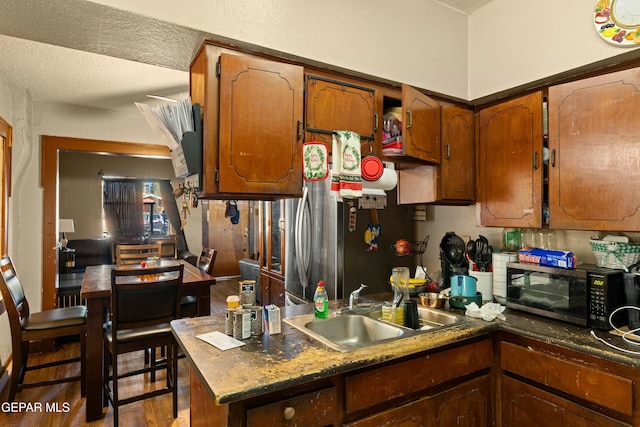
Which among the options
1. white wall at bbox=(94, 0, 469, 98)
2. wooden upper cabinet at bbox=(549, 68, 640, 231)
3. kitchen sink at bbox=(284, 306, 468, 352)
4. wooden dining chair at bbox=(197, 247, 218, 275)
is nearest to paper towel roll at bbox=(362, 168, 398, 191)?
white wall at bbox=(94, 0, 469, 98)

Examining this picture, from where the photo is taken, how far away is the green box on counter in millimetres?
1766

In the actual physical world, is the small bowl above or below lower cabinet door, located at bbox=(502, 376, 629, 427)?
above

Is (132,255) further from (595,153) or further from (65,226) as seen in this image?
(595,153)

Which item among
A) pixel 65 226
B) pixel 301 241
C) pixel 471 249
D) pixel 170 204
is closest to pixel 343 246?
pixel 301 241

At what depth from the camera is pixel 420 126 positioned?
1924 mm

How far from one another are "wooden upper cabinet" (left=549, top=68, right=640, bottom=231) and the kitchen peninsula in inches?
21.5

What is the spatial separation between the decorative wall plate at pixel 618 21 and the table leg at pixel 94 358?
3.37m

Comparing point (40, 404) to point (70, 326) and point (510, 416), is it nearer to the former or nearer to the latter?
point (70, 326)

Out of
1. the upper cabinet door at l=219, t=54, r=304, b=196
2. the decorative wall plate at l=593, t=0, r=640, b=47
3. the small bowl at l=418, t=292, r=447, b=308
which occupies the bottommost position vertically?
the small bowl at l=418, t=292, r=447, b=308

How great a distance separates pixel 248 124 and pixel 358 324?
3.77 feet

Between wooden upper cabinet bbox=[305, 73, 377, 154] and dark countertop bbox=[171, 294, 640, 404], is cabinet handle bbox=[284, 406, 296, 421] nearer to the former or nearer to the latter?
dark countertop bbox=[171, 294, 640, 404]

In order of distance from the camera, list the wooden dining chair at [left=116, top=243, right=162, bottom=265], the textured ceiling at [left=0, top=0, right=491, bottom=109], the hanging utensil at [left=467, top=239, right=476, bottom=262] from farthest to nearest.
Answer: the wooden dining chair at [left=116, top=243, right=162, bottom=265]
the hanging utensil at [left=467, top=239, right=476, bottom=262]
the textured ceiling at [left=0, top=0, right=491, bottom=109]

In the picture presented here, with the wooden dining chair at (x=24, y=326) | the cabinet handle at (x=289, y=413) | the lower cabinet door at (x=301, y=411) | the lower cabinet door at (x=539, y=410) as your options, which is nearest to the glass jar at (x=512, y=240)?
the lower cabinet door at (x=539, y=410)

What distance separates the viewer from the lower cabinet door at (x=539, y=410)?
1457mm
